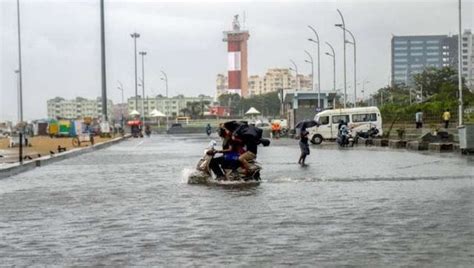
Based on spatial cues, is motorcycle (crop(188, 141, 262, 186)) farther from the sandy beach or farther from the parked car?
the parked car

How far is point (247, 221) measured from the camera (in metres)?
10.2

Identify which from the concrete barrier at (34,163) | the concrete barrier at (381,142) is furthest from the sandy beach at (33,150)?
the concrete barrier at (381,142)

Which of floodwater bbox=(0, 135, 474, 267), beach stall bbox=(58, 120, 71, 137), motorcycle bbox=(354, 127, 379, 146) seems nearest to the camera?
floodwater bbox=(0, 135, 474, 267)

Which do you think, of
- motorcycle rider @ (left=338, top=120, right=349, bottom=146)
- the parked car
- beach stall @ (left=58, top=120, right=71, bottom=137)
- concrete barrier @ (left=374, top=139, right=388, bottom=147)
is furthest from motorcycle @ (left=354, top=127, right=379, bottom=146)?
the parked car

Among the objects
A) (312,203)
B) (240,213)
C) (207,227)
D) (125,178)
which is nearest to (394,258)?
(207,227)

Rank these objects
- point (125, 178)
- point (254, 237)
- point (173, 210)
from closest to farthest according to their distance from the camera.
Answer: point (254, 237) < point (173, 210) < point (125, 178)

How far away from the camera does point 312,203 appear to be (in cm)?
1217

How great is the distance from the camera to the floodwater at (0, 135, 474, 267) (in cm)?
759

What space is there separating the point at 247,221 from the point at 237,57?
15408cm

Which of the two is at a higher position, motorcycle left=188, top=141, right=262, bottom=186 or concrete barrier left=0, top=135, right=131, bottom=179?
motorcycle left=188, top=141, right=262, bottom=186

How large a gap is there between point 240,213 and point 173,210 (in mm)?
1254

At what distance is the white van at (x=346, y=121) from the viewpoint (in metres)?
42.9

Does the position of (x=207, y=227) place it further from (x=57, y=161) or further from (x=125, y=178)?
(x=57, y=161)

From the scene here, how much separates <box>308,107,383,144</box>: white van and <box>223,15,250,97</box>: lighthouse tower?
11916 centimetres
